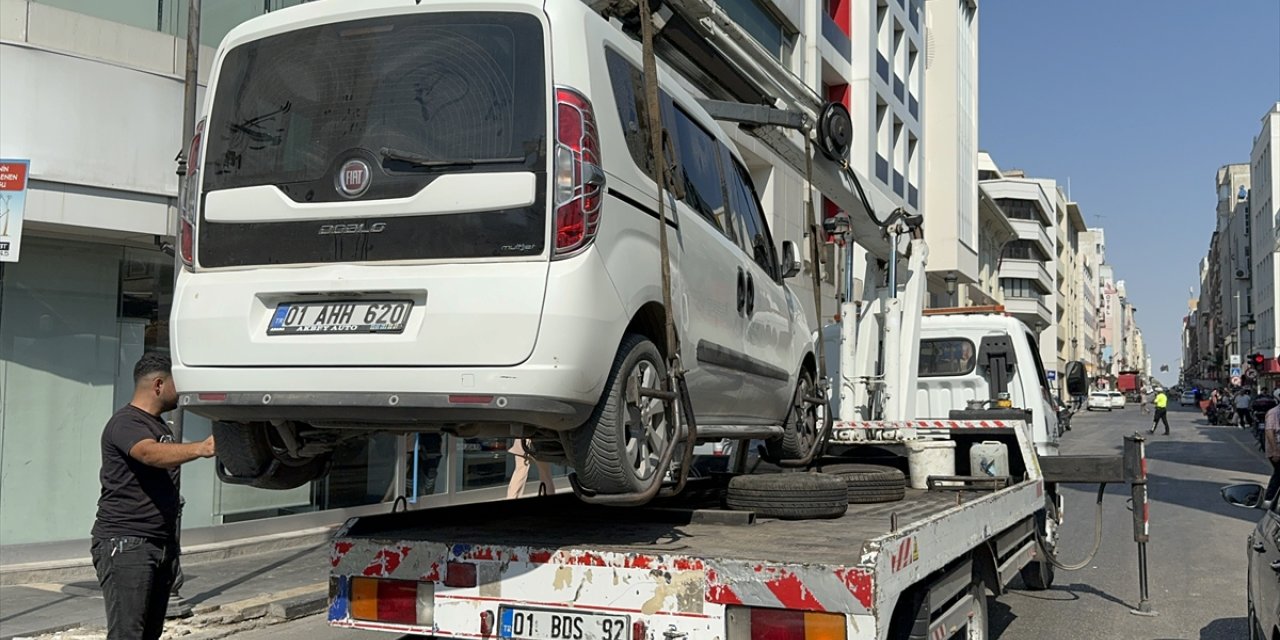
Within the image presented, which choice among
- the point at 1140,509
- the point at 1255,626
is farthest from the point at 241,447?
the point at 1140,509

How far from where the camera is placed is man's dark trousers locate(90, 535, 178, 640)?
4.56 metres

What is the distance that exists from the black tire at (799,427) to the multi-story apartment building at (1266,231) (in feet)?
235

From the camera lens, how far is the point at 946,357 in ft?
33.0

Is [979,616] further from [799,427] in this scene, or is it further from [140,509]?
[140,509]

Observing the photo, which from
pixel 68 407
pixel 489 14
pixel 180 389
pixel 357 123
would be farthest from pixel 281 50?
pixel 68 407

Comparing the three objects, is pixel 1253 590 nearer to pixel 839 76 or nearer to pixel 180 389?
pixel 180 389

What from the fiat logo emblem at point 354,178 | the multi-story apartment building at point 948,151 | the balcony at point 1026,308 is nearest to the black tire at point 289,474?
the fiat logo emblem at point 354,178

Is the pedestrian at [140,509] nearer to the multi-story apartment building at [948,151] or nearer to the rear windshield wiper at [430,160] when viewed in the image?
the rear windshield wiper at [430,160]

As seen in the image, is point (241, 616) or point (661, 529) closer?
point (661, 529)

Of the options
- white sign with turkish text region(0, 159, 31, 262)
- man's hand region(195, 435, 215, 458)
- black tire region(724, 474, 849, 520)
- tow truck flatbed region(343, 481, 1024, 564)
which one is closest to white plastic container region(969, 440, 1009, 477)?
tow truck flatbed region(343, 481, 1024, 564)

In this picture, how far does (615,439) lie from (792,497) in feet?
4.21

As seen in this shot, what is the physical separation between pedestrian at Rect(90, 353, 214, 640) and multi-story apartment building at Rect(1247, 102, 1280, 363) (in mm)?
74992

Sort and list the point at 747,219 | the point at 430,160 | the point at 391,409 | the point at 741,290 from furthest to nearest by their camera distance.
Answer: the point at 747,219
the point at 741,290
the point at 430,160
the point at 391,409

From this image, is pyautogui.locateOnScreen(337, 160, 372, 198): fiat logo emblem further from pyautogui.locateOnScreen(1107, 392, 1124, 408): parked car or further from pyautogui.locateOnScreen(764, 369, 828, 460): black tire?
pyautogui.locateOnScreen(1107, 392, 1124, 408): parked car
